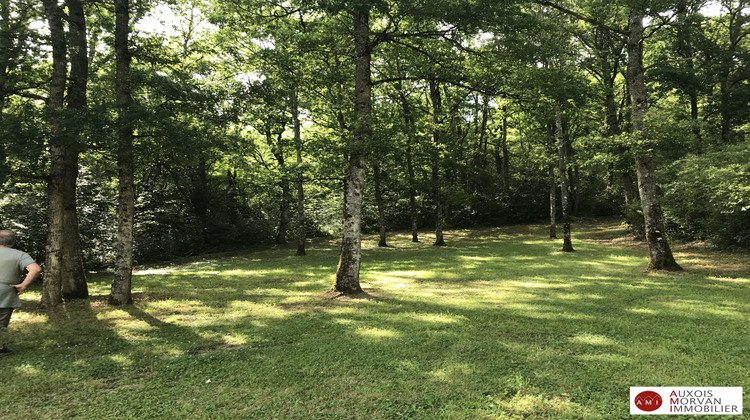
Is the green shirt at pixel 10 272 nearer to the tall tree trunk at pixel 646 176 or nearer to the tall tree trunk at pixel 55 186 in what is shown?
the tall tree trunk at pixel 55 186

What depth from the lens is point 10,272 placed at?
209 inches

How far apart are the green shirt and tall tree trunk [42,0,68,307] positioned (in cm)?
343

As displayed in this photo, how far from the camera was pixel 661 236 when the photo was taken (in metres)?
11.4

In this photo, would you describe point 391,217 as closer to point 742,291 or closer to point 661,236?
→ point 661,236

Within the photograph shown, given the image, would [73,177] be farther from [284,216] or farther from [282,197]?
[284,216]

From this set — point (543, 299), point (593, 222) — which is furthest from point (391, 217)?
point (543, 299)

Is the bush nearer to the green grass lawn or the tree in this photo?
the green grass lawn

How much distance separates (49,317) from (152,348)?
3.47 meters

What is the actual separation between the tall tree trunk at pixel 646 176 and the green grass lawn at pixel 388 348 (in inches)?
32.4

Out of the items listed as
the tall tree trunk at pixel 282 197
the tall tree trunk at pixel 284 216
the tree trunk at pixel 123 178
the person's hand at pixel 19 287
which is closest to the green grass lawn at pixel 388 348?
the tree trunk at pixel 123 178

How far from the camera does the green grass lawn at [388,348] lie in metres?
3.96

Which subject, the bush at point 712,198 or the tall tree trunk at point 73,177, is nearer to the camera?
the tall tree trunk at point 73,177

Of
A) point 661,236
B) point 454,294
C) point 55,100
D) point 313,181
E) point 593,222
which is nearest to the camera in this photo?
point 55,100

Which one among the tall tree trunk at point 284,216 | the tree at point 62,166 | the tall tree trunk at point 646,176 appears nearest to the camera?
the tree at point 62,166
